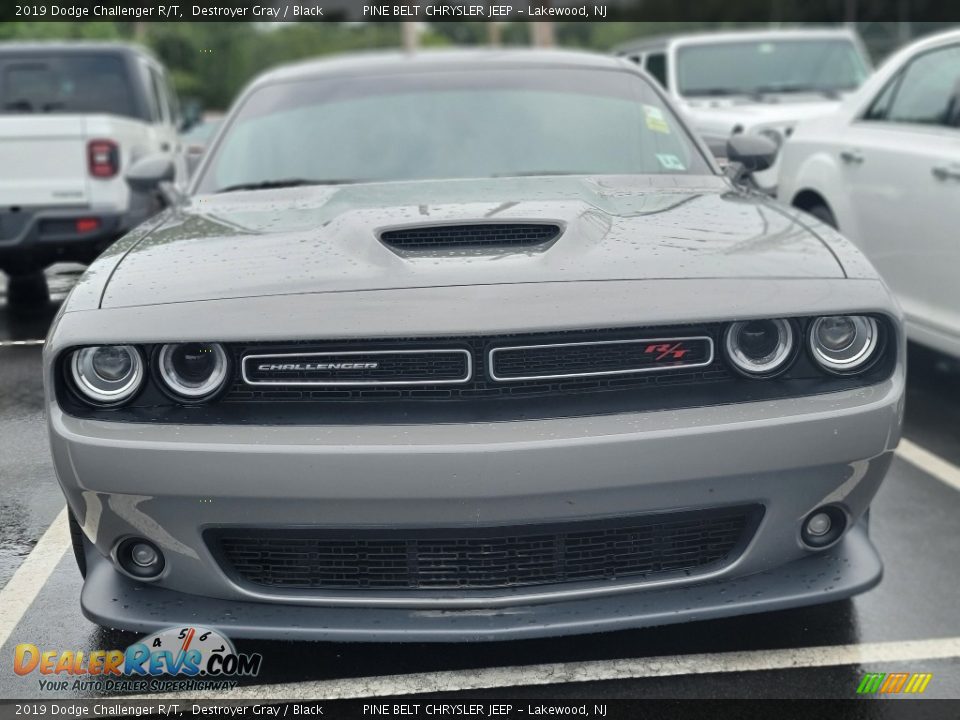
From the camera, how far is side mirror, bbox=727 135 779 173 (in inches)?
170

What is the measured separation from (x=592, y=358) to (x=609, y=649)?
2.58 feet

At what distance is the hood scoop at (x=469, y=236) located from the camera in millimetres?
2953

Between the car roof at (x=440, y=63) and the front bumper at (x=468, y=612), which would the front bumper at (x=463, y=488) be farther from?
the car roof at (x=440, y=63)

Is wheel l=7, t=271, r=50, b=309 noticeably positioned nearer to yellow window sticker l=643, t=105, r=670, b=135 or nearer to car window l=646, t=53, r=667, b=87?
yellow window sticker l=643, t=105, r=670, b=135

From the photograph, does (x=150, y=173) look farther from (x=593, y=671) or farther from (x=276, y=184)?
(x=593, y=671)

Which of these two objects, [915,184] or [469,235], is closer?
[469,235]

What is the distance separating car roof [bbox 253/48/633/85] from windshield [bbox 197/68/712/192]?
0.07 meters

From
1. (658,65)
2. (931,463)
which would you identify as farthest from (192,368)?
(658,65)

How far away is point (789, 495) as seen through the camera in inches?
105

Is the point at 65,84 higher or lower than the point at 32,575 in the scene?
lower

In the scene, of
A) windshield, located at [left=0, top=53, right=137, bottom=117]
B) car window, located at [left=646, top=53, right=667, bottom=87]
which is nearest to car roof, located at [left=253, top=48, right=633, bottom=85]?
windshield, located at [left=0, top=53, right=137, bottom=117]

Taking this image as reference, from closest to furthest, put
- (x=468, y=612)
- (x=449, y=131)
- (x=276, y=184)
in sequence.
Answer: (x=468, y=612) → (x=276, y=184) → (x=449, y=131)

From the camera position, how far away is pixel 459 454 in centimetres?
247

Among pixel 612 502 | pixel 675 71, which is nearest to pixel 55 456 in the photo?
pixel 612 502
